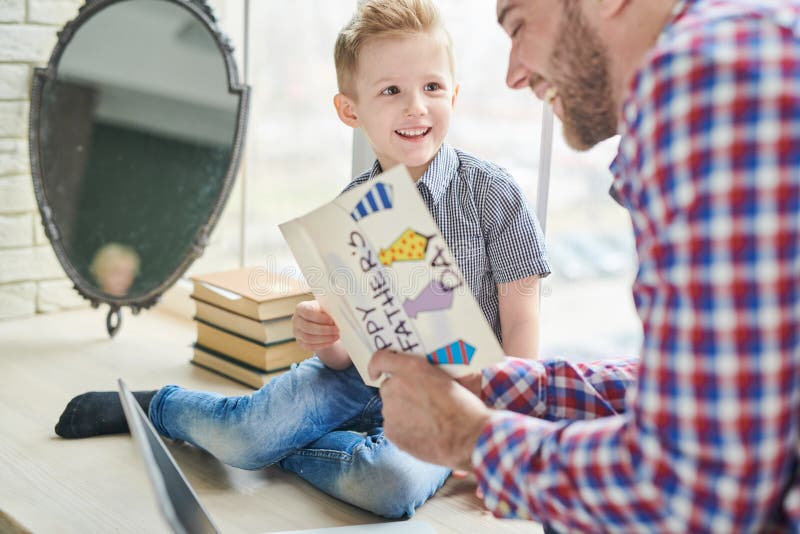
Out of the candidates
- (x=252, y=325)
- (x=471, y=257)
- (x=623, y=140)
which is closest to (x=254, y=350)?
(x=252, y=325)

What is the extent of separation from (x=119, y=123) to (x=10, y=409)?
2.33 ft

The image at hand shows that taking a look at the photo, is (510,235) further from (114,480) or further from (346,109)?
(114,480)

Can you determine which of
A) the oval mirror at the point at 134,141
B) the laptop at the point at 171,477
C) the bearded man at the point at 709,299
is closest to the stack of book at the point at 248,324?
the oval mirror at the point at 134,141

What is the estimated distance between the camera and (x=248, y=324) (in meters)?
1.94

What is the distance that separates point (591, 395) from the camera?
1.11m

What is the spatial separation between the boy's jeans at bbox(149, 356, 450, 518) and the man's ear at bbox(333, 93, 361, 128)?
0.43 meters

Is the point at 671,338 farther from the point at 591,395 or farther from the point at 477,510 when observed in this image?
the point at 477,510

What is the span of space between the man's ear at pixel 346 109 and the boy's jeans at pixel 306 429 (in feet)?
1.41

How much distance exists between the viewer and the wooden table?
140 centimetres

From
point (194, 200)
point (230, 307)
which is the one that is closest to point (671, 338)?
point (230, 307)

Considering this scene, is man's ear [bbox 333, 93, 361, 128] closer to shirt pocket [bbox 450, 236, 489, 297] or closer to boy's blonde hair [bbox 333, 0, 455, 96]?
boy's blonde hair [bbox 333, 0, 455, 96]

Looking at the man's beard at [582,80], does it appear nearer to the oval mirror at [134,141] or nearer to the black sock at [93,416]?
the black sock at [93,416]

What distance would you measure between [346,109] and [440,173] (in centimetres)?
22

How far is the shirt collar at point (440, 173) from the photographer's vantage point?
1579mm
